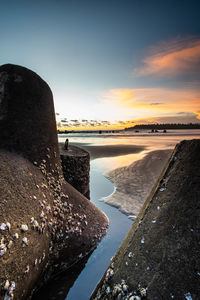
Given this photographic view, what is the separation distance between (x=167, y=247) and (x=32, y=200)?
1.21 meters

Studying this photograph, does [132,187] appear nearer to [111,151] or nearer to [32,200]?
[32,200]

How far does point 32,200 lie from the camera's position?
1.92 metres

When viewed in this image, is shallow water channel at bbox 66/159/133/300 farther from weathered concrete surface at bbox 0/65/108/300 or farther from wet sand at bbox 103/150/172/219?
wet sand at bbox 103/150/172/219

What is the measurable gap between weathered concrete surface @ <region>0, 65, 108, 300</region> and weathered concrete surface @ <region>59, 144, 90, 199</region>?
2.59 ft

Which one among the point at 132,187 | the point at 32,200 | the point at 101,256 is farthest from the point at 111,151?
the point at 32,200

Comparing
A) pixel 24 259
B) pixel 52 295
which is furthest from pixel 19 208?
pixel 52 295

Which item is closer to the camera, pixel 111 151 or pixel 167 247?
pixel 167 247

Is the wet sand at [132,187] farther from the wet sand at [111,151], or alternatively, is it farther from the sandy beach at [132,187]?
the wet sand at [111,151]

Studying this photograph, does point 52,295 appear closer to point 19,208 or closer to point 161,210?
point 19,208

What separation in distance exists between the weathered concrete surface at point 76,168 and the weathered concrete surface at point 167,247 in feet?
7.25

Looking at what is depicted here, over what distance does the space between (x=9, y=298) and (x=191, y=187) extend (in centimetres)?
143

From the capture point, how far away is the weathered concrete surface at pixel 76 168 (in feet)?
11.9

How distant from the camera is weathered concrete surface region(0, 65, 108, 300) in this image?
1.58 metres

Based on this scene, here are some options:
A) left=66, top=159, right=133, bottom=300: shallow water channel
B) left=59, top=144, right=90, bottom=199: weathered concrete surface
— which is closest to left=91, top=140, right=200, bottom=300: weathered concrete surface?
left=66, top=159, right=133, bottom=300: shallow water channel
